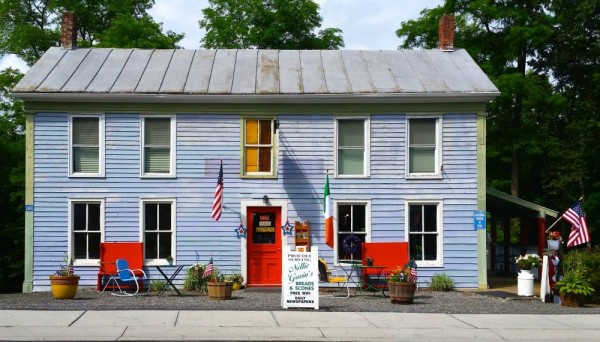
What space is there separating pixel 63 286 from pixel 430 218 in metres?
9.52

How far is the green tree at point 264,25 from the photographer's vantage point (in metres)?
39.7

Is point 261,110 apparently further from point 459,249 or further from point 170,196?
point 459,249

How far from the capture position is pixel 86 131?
21375mm

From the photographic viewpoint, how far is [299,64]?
23.7m

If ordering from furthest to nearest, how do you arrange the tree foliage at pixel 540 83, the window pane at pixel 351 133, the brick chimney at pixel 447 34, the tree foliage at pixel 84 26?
the tree foliage at pixel 84 26, the tree foliage at pixel 540 83, the brick chimney at pixel 447 34, the window pane at pixel 351 133

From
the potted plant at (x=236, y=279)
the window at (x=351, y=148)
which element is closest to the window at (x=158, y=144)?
the potted plant at (x=236, y=279)

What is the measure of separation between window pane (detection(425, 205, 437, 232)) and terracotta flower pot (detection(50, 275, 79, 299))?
9.09m

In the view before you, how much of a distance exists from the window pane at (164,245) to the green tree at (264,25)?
19.7m

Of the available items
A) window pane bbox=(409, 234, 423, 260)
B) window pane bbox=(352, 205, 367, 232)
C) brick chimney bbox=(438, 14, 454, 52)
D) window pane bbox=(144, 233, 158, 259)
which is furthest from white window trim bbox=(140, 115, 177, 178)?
brick chimney bbox=(438, 14, 454, 52)

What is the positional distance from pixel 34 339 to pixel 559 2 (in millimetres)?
27683

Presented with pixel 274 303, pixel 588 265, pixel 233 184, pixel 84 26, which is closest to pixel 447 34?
pixel 233 184

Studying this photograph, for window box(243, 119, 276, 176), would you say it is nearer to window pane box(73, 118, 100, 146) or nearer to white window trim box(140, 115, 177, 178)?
white window trim box(140, 115, 177, 178)

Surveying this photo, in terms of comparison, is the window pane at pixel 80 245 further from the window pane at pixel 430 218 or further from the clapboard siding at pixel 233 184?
the window pane at pixel 430 218

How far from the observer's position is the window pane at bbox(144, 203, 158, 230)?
21359mm
